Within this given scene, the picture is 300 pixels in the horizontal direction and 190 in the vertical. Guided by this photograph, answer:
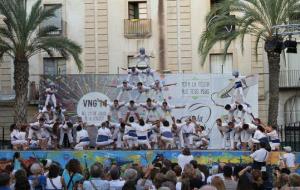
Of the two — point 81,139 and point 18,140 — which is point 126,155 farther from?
point 18,140

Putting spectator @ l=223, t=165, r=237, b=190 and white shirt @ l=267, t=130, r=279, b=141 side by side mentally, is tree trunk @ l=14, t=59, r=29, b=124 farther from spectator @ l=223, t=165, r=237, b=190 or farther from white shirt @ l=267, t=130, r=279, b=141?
spectator @ l=223, t=165, r=237, b=190

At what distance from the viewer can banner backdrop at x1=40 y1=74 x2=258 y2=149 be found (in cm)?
3322

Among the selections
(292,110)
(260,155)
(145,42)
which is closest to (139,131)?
(260,155)

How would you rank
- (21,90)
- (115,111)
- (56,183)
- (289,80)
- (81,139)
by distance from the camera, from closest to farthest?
(56,183) → (81,139) → (115,111) → (21,90) → (289,80)

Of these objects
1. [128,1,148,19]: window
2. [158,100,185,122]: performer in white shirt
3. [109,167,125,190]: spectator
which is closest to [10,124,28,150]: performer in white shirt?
[158,100,185,122]: performer in white shirt

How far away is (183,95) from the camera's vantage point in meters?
33.5

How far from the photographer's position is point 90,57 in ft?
129

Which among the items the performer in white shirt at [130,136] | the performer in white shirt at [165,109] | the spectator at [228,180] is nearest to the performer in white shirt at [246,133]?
the performer in white shirt at [165,109]

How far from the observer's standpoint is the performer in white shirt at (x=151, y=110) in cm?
2689

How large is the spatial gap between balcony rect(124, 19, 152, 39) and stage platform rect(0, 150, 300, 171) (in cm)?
1606

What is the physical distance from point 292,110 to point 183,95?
8.06 m

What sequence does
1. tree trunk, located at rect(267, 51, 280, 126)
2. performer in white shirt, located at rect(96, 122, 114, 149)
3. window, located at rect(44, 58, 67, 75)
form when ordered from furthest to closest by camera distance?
window, located at rect(44, 58, 67, 75)
tree trunk, located at rect(267, 51, 280, 126)
performer in white shirt, located at rect(96, 122, 114, 149)

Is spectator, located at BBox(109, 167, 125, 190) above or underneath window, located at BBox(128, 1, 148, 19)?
underneath

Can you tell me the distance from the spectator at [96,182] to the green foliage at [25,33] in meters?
22.4
